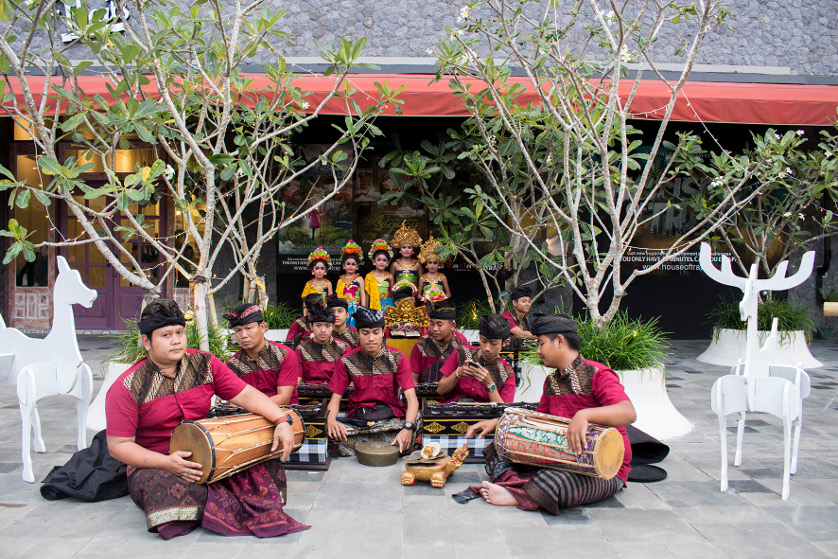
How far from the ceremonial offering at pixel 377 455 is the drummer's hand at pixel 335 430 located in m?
0.13

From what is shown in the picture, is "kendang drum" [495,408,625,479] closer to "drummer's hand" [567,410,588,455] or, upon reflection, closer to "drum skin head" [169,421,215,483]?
"drummer's hand" [567,410,588,455]

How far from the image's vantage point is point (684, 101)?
8.00m

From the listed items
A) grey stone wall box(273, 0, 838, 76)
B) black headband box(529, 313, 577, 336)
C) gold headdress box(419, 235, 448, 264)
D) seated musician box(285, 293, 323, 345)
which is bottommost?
seated musician box(285, 293, 323, 345)

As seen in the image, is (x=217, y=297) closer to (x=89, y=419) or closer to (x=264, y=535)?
(x=89, y=419)

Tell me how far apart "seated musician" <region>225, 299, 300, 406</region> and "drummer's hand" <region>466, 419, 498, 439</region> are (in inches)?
49.3

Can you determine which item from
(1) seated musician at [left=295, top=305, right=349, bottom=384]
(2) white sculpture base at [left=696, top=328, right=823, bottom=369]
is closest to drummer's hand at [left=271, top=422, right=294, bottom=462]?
(1) seated musician at [left=295, top=305, right=349, bottom=384]

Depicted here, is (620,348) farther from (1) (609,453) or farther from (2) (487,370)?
(1) (609,453)

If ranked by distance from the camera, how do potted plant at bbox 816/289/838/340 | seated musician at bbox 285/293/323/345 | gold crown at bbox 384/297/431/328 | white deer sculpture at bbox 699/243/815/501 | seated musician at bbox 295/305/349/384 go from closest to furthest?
white deer sculpture at bbox 699/243/815/501 < seated musician at bbox 295/305/349/384 < seated musician at bbox 285/293/323/345 < gold crown at bbox 384/297/431/328 < potted plant at bbox 816/289/838/340

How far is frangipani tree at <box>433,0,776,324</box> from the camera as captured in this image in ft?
17.3

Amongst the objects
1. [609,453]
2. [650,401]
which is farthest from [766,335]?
[609,453]

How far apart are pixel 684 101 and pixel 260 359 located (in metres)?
6.03

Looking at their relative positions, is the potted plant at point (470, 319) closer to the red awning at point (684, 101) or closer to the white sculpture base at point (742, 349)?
the red awning at point (684, 101)

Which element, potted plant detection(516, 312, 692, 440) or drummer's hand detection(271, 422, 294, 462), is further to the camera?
potted plant detection(516, 312, 692, 440)

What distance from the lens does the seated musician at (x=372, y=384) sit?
15.8 ft
